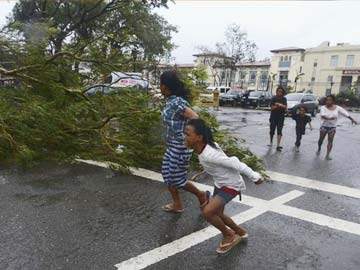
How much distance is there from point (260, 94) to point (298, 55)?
3890cm

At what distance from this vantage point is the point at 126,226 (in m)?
4.05

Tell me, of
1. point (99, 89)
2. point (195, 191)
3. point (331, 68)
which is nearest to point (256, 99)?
point (99, 89)

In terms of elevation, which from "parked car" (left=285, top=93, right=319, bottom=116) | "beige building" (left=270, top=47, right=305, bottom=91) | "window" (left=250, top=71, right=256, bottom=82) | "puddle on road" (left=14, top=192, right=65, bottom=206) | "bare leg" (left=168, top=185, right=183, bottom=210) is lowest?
"puddle on road" (left=14, top=192, right=65, bottom=206)

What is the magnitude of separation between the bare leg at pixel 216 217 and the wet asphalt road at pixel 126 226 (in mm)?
140

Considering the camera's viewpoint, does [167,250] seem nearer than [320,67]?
Yes

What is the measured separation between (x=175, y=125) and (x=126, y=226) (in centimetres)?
123

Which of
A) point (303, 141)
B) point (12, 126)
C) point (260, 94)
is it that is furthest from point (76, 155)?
point (260, 94)

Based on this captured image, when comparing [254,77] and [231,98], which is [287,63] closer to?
[254,77]

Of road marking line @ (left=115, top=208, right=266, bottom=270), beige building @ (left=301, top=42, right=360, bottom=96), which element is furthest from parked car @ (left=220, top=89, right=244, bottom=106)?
beige building @ (left=301, top=42, right=360, bottom=96)

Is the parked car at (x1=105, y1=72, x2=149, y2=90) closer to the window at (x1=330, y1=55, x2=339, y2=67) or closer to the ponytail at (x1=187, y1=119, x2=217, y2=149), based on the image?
the ponytail at (x1=187, y1=119, x2=217, y2=149)

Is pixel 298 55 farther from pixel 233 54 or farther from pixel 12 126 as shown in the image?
pixel 12 126

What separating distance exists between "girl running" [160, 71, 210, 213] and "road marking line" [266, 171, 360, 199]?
258 cm

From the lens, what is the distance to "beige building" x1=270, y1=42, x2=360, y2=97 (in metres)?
56.4

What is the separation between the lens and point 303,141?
11.3 m
